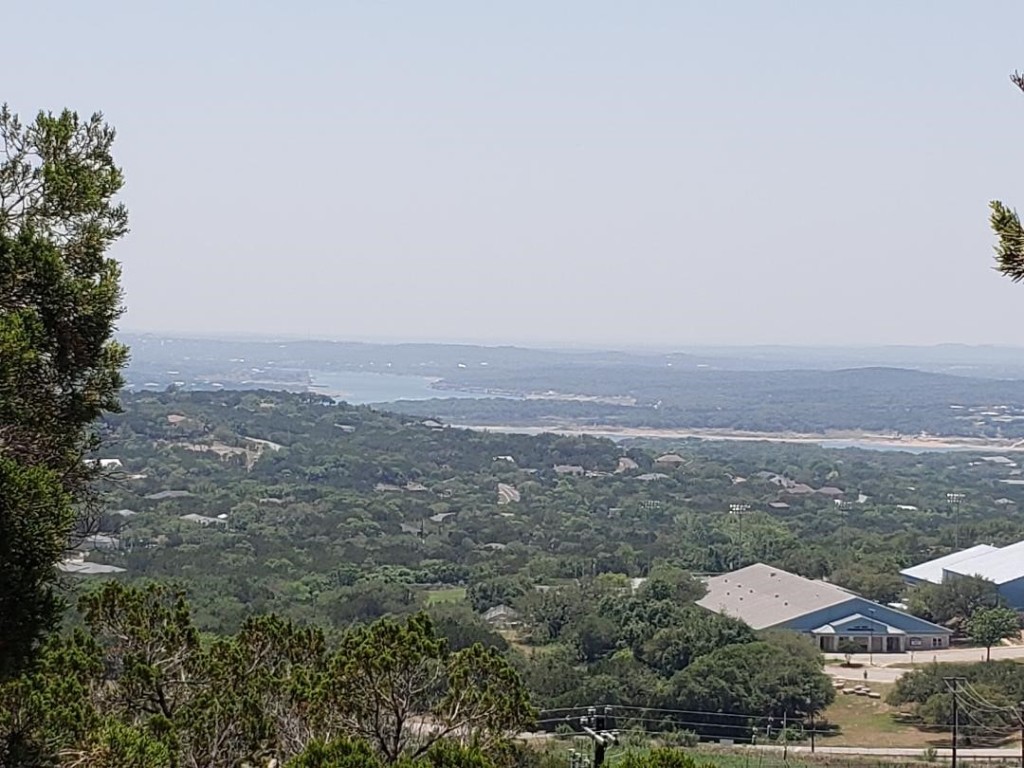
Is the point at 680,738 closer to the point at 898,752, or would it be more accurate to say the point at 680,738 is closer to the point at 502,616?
the point at 898,752

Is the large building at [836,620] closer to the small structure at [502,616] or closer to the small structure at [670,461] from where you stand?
the small structure at [502,616]

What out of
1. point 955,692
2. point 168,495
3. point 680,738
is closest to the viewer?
point 955,692

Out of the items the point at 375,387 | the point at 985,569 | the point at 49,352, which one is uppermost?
the point at 49,352

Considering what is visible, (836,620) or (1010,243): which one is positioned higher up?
(1010,243)

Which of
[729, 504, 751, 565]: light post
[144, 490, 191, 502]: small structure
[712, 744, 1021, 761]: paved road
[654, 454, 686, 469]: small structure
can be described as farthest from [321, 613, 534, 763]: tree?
[654, 454, 686, 469]: small structure

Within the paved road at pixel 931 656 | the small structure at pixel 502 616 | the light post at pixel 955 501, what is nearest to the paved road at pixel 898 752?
the paved road at pixel 931 656

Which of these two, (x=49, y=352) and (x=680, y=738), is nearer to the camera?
(x=49, y=352)

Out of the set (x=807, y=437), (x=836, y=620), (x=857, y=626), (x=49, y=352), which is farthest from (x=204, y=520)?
(x=807, y=437)
